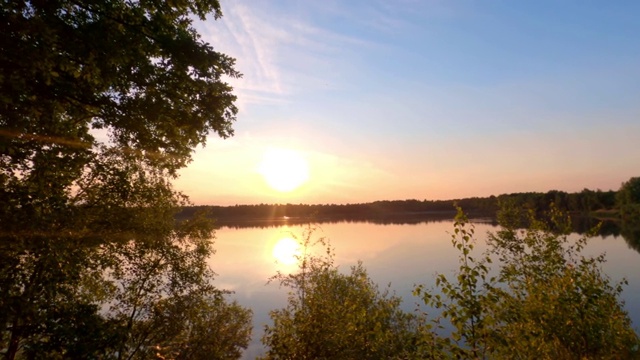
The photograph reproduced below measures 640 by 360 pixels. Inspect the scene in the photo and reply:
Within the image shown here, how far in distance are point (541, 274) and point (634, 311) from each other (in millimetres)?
23524

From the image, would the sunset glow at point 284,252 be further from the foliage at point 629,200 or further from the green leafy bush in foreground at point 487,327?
the foliage at point 629,200

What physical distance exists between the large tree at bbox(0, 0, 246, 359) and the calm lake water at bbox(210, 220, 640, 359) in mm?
19321

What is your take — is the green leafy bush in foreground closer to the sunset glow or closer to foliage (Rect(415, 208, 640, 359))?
foliage (Rect(415, 208, 640, 359))

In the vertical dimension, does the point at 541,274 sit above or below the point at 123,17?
below

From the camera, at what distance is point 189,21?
391 inches

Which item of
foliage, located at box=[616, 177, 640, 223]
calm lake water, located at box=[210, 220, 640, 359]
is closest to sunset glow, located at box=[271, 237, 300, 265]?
calm lake water, located at box=[210, 220, 640, 359]

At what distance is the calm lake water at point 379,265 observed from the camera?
39975mm

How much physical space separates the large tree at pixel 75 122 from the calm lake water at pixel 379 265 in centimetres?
1932

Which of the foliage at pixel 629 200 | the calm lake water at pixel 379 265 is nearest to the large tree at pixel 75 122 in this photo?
the calm lake water at pixel 379 265

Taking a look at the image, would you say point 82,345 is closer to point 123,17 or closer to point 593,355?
point 123,17

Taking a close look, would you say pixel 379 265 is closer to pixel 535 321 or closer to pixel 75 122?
pixel 535 321

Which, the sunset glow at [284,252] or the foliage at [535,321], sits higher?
the foliage at [535,321]

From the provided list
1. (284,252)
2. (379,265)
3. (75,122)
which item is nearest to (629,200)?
(379,265)

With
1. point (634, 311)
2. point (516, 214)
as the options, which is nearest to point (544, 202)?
point (634, 311)
